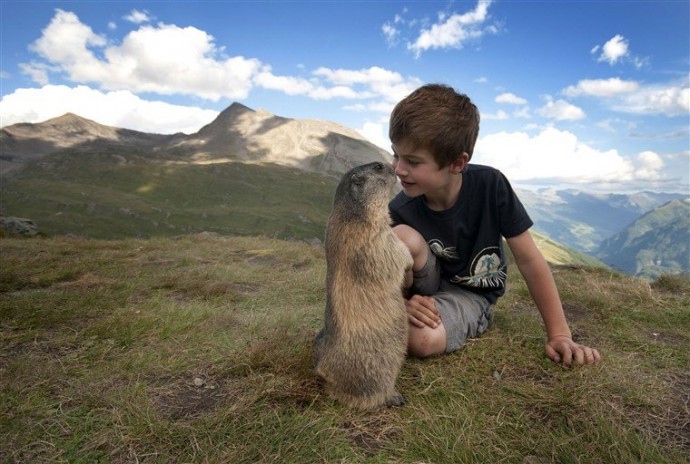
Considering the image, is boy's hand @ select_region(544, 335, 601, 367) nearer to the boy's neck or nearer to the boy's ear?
the boy's neck

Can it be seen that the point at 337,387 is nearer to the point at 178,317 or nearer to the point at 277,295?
the point at 178,317

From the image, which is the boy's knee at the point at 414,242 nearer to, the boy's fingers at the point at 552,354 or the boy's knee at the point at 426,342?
the boy's knee at the point at 426,342

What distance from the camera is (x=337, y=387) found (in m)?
3.47

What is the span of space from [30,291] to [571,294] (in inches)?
375

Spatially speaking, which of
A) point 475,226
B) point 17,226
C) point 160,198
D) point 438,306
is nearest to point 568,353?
point 438,306

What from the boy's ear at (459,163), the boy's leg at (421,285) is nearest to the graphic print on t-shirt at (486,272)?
the boy's leg at (421,285)

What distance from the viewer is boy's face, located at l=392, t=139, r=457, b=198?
4.12 m

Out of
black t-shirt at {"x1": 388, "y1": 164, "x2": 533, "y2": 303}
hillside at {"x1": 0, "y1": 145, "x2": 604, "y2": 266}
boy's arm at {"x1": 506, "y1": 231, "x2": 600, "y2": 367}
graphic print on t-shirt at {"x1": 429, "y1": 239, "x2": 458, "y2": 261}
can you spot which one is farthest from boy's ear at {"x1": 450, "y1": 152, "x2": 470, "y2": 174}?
hillside at {"x1": 0, "y1": 145, "x2": 604, "y2": 266}

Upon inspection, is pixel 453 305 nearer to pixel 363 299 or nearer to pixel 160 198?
pixel 363 299

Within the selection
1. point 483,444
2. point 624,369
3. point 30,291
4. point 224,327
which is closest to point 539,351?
point 624,369

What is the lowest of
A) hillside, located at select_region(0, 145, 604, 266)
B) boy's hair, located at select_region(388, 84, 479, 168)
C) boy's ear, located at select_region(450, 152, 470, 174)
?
hillside, located at select_region(0, 145, 604, 266)

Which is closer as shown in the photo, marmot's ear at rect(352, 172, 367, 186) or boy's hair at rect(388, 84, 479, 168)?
marmot's ear at rect(352, 172, 367, 186)

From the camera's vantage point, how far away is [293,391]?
341 cm

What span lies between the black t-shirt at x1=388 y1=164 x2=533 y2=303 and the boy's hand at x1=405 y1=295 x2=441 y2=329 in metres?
0.81
